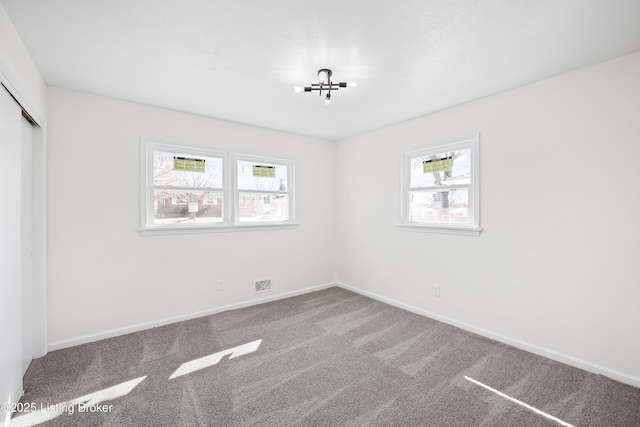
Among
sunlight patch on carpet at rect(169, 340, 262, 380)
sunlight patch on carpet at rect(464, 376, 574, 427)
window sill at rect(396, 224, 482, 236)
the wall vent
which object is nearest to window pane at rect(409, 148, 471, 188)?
window sill at rect(396, 224, 482, 236)

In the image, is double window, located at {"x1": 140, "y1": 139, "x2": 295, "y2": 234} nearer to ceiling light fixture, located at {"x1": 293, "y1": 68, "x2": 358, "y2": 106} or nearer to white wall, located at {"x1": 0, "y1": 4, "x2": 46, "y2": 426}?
white wall, located at {"x1": 0, "y1": 4, "x2": 46, "y2": 426}

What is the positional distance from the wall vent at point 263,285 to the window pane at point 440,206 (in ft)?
7.22

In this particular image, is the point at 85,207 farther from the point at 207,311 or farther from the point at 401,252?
the point at 401,252

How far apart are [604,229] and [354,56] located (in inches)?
94.9

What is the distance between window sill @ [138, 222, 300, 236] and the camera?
314cm

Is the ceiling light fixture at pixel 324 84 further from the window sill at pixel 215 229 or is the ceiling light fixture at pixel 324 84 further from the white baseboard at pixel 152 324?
the white baseboard at pixel 152 324

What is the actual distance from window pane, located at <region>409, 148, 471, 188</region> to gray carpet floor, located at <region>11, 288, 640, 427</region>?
1712 millimetres

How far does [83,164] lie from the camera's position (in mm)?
2766

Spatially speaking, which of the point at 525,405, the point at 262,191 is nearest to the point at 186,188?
the point at 262,191

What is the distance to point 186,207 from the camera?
3.44 metres

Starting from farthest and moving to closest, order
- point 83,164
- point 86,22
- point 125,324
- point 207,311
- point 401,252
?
point 401,252 → point 207,311 → point 125,324 → point 83,164 → point 86,22

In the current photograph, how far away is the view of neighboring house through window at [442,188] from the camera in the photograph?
3.11 meters

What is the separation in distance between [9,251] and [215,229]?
1914mm

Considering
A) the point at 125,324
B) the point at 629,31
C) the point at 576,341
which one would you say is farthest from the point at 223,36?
the point at 576,341
